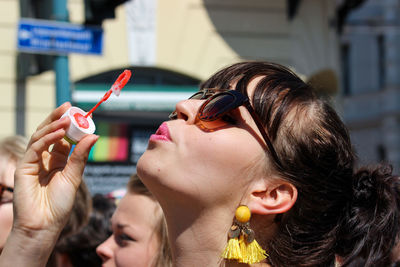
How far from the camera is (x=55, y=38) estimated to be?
14.4 ft

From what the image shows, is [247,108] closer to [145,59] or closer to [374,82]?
[145,59]

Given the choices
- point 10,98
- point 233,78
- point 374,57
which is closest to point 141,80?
point 10,98

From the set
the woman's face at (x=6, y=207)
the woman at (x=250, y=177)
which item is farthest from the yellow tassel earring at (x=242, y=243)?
the woman's face at (x=6, y=207)

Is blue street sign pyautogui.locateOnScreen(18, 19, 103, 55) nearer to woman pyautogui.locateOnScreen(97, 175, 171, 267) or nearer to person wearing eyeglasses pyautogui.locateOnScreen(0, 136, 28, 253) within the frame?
person wearing eyeglasses pyautogui.locateOnScreen(0, 136, 28, 253)

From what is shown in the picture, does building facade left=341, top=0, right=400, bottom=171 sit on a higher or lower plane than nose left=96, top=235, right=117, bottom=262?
lower

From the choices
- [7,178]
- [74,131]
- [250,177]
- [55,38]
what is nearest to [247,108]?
[250,177]

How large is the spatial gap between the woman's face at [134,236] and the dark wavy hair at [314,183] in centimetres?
93

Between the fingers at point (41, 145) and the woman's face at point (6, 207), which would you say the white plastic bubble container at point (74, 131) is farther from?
the woman's face at point (6, 207)

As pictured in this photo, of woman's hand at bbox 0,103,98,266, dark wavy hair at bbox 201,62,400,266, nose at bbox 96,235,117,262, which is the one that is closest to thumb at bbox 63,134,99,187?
woman's hand at bbox 0,103,98,266

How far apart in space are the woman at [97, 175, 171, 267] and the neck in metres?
0.79

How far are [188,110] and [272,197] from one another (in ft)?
1.24

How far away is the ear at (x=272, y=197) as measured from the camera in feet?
5.95

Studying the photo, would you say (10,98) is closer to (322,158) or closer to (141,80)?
(141,80)

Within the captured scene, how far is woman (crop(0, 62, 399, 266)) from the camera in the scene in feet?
5.76
